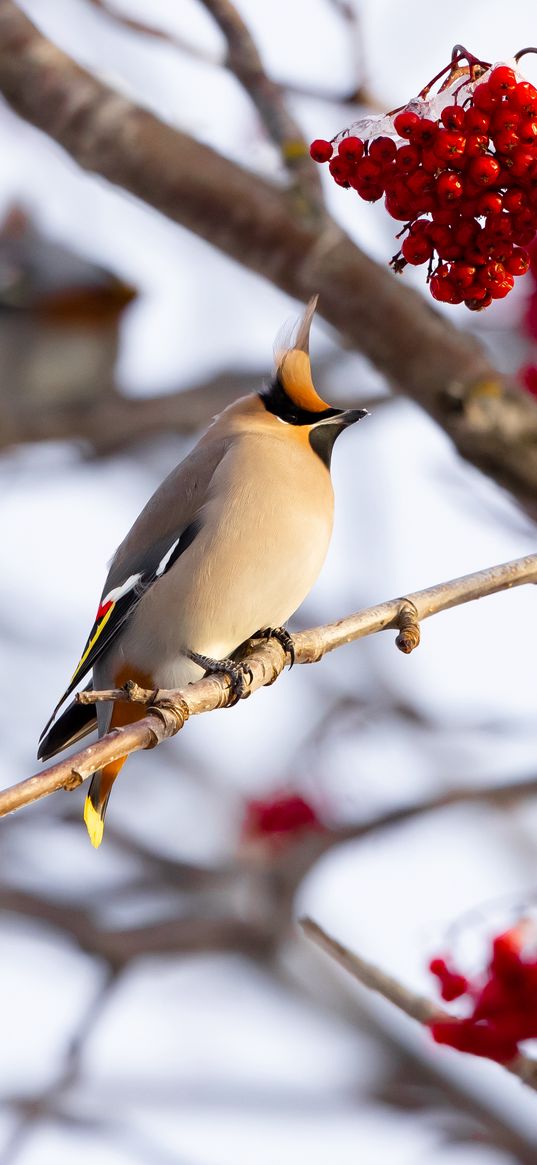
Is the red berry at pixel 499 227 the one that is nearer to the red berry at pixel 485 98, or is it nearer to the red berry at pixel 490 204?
the red berry at pixel 490 204

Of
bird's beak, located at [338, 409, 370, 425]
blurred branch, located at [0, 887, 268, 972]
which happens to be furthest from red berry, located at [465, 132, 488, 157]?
blurred branch, located at [0, 887, 268, 972]

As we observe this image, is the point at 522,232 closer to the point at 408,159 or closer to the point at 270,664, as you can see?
the point at 408,159

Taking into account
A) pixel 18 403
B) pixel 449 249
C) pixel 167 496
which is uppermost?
pixel 18 403

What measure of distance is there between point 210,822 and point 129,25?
3.08 meters

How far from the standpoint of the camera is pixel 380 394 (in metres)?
4.39

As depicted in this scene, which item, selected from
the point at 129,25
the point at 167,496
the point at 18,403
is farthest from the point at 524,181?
the point at 18,403

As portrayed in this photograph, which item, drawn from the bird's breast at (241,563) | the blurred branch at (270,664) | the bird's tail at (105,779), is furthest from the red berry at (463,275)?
the bird's tail at (105,779)

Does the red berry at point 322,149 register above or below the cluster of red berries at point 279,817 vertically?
below

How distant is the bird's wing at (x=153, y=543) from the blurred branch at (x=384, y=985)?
50.9 inches

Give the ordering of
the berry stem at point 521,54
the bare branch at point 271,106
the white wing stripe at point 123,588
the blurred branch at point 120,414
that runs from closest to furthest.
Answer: the berry stem at point 521,54 < the bare branch at point 271,106 < the white wing stripe at point 123,588 < the blurred branch at point 120,414

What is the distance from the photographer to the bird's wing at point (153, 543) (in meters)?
2.93

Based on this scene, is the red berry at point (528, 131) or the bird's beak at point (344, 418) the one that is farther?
the bird's beak at point (344, 418)

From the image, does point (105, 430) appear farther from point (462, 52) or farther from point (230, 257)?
point (462, 52)

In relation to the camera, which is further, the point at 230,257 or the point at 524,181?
the point at 230,257
